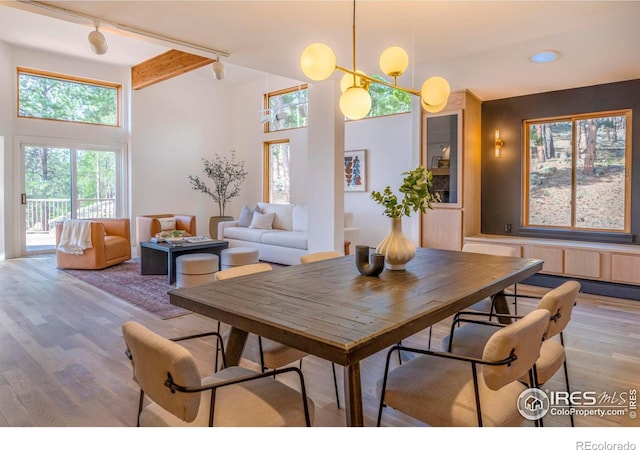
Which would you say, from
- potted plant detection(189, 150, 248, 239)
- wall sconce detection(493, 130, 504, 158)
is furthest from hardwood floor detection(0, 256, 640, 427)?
potted plant detection(189, 150, 248, 239)

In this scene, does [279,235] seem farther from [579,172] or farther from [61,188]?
[61,188]

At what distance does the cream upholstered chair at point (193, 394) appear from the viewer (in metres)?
1.22

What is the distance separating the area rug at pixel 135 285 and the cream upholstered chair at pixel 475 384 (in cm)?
277

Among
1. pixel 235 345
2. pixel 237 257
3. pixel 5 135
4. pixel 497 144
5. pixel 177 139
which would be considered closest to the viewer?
pixel 235 345

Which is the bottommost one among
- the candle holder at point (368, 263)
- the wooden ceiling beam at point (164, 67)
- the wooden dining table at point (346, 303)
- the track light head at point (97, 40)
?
the wooden dining table at point (346, 303)

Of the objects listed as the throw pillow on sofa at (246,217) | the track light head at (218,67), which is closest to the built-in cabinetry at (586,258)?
the track light head at (218,67)

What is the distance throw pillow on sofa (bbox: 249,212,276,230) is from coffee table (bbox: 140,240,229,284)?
64.0 inches

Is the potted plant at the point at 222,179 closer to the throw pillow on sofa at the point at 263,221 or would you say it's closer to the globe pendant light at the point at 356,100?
the throw pillow on sofa at the point at 263,221

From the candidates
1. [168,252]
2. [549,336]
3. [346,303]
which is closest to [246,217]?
[168,252]

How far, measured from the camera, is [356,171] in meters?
7.33

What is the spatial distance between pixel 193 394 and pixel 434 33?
11.9ft

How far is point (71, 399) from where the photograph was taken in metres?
2.30

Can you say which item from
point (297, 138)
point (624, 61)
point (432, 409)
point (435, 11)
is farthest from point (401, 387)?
point (297, 138)

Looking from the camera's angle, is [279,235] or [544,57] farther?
[279,235]
